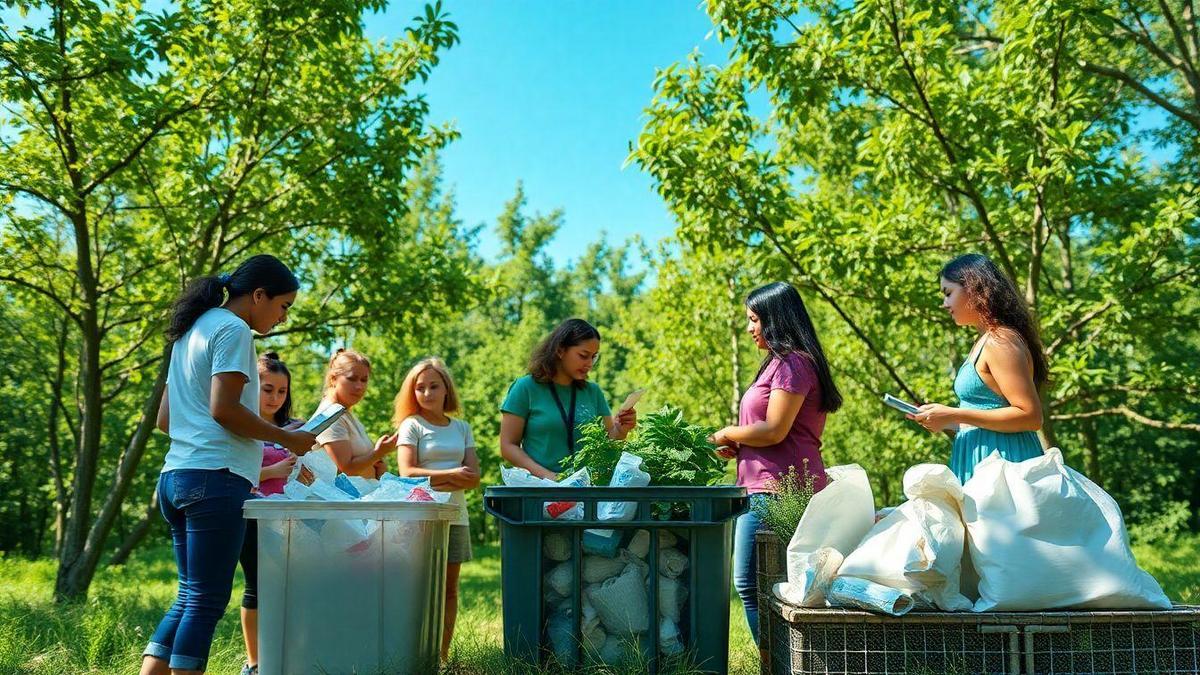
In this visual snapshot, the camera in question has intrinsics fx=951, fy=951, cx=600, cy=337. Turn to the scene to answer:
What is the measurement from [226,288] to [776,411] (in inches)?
84.1

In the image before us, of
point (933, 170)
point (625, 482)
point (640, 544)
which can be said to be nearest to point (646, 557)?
A: point (640, 544)

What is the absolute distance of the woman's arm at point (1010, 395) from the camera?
3.38m

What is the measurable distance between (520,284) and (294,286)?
38.6 meters

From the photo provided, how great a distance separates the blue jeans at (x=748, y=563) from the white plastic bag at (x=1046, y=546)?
0.94m

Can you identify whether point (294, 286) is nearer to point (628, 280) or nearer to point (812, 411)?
point (812, 411)

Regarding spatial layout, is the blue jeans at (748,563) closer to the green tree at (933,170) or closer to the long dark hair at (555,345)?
the long dark hair at (555,345)

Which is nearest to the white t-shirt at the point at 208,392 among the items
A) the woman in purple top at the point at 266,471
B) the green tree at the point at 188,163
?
the woman in purple top at the point at 266,471

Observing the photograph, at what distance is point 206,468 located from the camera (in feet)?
10.7

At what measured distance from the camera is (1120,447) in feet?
73.4

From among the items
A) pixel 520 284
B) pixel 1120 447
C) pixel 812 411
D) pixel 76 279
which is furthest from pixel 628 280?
pixel 812 411

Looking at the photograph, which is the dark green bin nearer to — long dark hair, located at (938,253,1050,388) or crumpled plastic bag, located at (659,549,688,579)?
crumpled plastic bag, located at (659,549,688,579)

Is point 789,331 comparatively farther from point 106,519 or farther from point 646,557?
point 106,519

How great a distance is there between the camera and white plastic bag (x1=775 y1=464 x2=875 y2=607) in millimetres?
2979

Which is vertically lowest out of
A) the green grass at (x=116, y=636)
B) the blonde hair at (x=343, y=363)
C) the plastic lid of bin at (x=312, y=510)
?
the green grass at (x=116, y=636)
